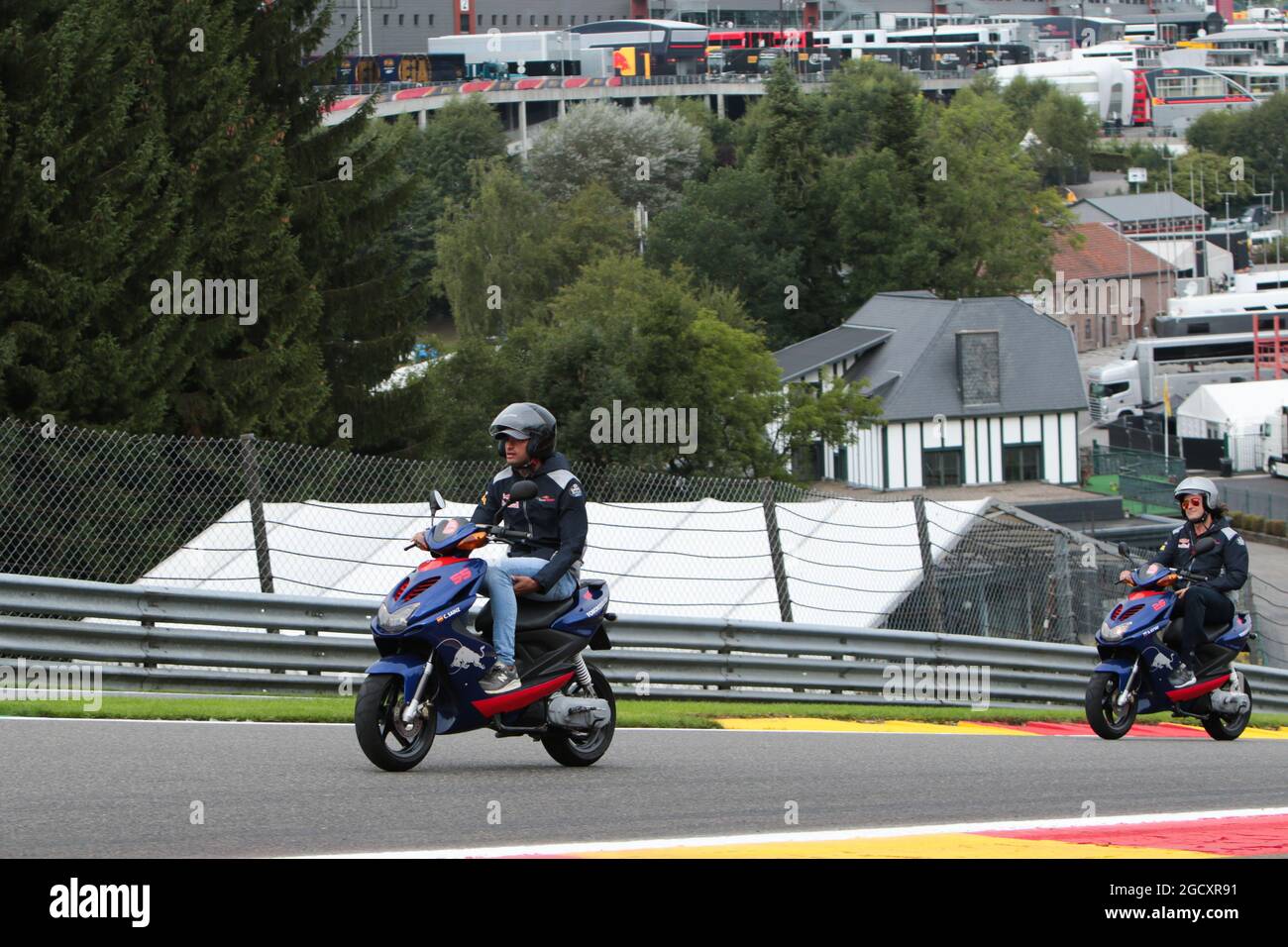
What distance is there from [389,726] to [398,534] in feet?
18.6

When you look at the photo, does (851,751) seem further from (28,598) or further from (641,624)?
(28,598)

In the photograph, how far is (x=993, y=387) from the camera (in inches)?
3137

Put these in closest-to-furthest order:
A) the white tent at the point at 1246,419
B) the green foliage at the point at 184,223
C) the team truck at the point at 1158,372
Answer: the green foliage at the point at 184,223
the white tent at the point at 1246,419
the team truck at the point at 1158,372

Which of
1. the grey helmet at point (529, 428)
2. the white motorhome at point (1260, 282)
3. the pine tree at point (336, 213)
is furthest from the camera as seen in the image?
the white motorhome at point (1260, 282)

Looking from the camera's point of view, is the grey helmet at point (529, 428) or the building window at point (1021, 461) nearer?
the grey helmet at point (529, 428)

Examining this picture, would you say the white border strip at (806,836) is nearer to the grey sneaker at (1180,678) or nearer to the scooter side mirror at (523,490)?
the scooter side mirror at (523,490)

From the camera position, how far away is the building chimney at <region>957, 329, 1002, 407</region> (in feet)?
261

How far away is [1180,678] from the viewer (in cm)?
1381

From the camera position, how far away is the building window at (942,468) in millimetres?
76812

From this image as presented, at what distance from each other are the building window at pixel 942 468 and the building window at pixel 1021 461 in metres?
2.16

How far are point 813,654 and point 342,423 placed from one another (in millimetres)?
20077

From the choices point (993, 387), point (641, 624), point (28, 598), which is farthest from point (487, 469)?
point (993, 387)

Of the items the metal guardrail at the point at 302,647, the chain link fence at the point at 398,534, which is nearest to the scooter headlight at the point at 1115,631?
the chain link fence at the point at 398,534

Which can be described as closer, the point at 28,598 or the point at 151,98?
the point at 28,598
